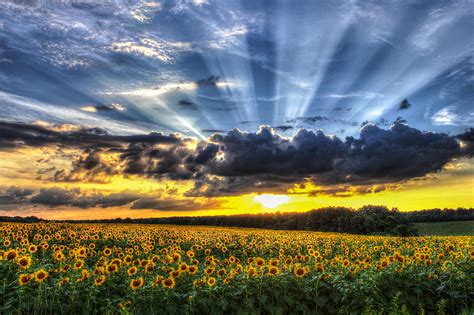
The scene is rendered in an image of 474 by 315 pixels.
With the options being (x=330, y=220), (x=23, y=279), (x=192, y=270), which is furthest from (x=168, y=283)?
(x=330, y=220)

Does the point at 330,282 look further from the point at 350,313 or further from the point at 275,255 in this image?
the point at 275,255

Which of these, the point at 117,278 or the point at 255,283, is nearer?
the point at 255,283

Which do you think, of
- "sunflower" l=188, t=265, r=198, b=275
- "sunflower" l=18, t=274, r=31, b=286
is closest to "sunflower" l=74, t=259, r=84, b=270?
"sunflower" l=18, t=274, r=31, b=286

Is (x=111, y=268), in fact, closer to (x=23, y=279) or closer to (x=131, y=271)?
(x=131, y=271)

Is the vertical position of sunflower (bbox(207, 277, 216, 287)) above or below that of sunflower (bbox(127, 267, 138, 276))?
below

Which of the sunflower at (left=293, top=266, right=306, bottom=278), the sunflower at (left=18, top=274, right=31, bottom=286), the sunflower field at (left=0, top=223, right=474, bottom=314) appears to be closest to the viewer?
the sunflower at (left=18, top=274, right=31, bottom=286)

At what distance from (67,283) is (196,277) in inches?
127

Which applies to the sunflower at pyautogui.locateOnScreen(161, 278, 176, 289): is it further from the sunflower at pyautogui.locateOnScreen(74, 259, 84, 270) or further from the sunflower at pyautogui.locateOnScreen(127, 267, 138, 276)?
the sunflower at pyautogui.locateOnScreen(74, 259, 84, 270)

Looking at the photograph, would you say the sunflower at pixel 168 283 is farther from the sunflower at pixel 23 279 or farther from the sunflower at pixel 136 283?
the sunflower at pixel 23 279

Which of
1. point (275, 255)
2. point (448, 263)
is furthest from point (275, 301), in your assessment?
point (275, 255)

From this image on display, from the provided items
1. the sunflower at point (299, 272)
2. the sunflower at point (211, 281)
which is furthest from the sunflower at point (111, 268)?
the sunflower at point (299, 272)

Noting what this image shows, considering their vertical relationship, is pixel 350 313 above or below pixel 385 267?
below

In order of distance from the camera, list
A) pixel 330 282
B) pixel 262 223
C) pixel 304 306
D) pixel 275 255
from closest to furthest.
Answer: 1. pixel 304 306
2. pixel 330 282
3. pixel 275 255
4. pixel 262 223

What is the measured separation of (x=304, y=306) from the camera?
981 centimetres
